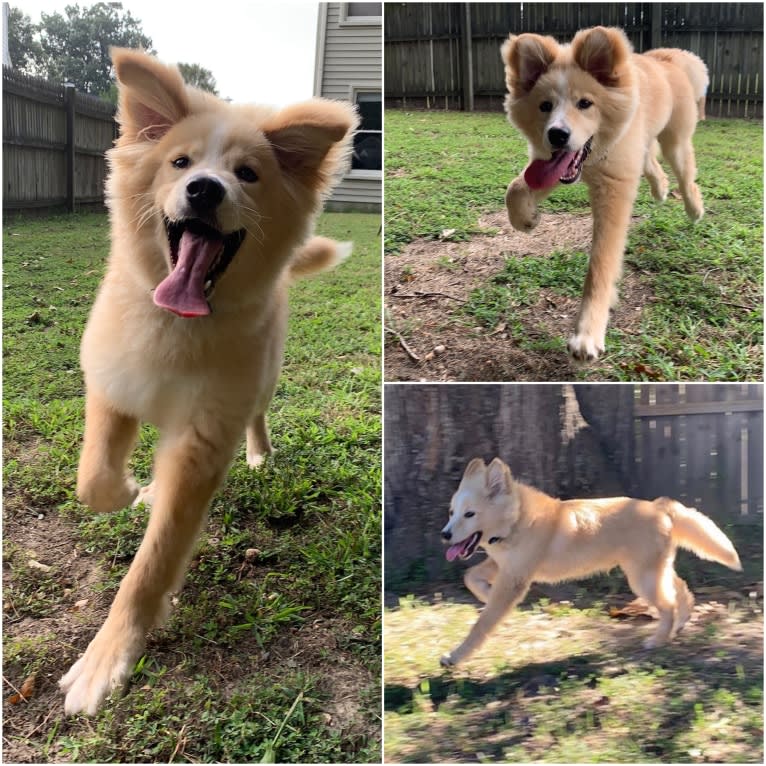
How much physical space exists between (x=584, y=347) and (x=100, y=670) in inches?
71.7

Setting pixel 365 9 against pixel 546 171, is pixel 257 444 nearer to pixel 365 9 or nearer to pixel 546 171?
pixel 546 171

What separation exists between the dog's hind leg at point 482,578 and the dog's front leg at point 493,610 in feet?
0.05

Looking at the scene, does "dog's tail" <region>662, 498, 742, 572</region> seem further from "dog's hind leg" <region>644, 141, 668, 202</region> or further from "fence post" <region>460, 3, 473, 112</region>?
"fence post" <region>460, 3, 473, 112</region>

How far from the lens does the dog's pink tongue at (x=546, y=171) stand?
213 cm

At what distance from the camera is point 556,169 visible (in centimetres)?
213

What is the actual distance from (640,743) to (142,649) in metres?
1.54

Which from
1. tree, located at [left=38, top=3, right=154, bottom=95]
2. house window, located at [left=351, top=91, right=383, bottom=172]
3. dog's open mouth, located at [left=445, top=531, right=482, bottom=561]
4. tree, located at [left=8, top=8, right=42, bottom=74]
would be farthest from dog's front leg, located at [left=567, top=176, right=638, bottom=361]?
tree, located at [left=8, top=8, right=42, bottom=74]

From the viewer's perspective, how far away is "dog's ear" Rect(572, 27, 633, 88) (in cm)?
200

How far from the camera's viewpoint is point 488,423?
212 centimetres

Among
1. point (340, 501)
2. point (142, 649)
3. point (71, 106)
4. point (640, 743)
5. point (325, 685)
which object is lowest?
point (640, 743)

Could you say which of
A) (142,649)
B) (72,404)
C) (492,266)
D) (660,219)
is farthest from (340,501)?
(660,219)

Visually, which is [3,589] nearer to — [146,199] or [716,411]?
[146,199]

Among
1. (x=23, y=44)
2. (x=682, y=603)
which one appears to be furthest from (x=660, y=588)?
(x=23, y=44)

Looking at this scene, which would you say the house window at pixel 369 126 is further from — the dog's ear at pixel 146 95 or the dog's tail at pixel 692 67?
the dog's tail at pixel 692 67
